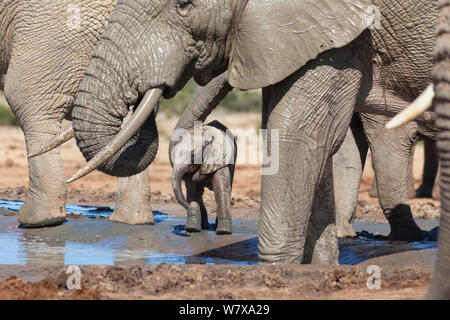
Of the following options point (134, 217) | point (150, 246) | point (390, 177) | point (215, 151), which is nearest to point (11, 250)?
point (150, 246)

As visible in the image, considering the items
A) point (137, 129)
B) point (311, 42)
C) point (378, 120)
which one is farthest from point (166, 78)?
point (378, 120)

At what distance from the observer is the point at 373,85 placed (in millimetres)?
5074

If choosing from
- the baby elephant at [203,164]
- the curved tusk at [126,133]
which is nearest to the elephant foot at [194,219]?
the baby elephant at [203,164]

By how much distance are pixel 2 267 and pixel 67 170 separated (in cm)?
675

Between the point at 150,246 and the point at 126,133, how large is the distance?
206 centimetres

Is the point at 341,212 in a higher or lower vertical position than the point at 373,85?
lower

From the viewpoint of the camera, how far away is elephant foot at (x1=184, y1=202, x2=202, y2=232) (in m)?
6.87

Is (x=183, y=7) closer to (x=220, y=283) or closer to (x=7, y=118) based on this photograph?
(x=220, y=283)

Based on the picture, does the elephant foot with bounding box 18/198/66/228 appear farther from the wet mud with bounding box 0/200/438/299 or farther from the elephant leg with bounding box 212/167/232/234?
the elephant leg with bounding box 212/167/232/234

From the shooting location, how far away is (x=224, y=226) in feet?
22.6

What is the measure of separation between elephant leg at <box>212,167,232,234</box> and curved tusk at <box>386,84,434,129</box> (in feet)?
12.4

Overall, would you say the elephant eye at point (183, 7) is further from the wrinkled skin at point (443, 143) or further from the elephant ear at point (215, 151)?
the elephant ear at point (215, 151)

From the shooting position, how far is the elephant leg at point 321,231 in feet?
17.5
